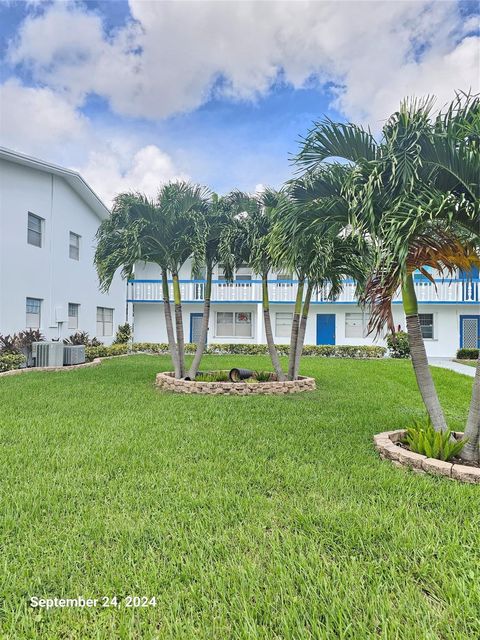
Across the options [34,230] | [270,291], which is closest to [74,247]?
[34,230]

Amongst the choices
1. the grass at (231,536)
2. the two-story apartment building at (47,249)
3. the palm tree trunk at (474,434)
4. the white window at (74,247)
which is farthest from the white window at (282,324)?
the palm tree trunk at (474,434)

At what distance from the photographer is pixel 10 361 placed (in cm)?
1155

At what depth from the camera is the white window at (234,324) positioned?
22203mm

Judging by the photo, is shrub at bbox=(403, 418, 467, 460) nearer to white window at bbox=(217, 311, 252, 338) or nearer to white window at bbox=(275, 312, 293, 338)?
white window at bbox=(275, 312, 293, 338)

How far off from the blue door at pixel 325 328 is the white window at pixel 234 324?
3.99m

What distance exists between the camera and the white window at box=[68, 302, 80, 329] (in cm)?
1612

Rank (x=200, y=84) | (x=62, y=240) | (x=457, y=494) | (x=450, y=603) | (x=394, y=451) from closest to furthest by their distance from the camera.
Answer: (x=450, y=603)
(x=457, y=494)
(x=394, y=451)
(x=200, y=84)
(x=62, y=240)

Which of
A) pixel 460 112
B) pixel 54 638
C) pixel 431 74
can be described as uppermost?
pixel 431 74

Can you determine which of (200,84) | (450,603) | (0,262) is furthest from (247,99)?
(450,603)

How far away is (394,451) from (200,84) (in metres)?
13.7

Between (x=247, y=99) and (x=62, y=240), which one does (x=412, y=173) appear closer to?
(x=247, y=99)

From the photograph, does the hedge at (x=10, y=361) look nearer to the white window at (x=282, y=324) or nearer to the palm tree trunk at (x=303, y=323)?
the palm tree trunk at (x=303, y=323)

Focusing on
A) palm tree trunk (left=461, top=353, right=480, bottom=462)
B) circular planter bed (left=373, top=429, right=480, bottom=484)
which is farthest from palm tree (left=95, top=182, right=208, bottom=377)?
palm tree trunk (left=461, top=353, right=480, bottom=462)

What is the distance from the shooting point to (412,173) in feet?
13.4
